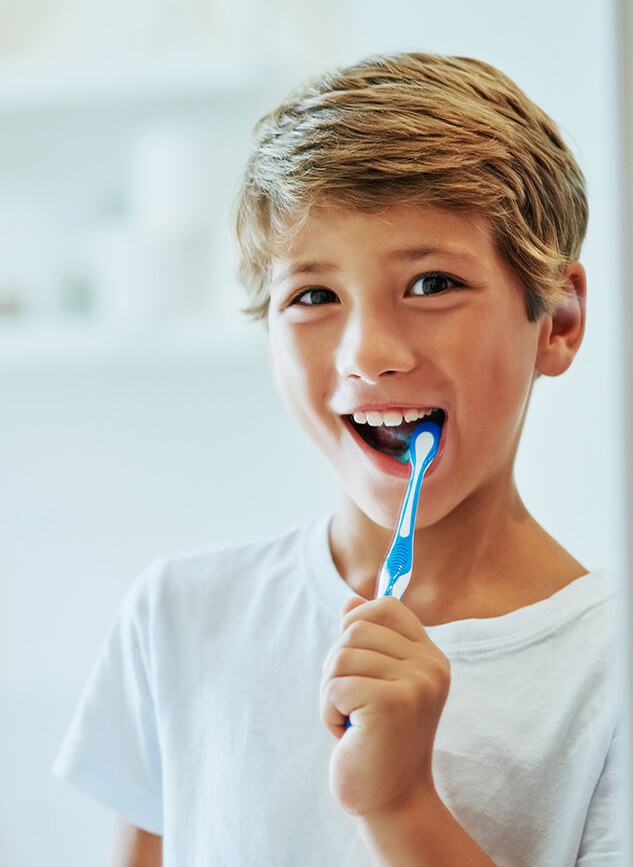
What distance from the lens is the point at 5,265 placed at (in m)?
0.86

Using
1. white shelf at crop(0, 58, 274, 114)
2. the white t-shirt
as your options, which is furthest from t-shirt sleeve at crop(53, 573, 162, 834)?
white shelf at crop(0, 58, 274, 114)

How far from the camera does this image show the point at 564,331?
43cm

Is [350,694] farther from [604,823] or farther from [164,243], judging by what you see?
[164,243]

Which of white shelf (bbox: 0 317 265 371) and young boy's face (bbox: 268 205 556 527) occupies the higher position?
white shelf (bbox: 0 317 265 371)

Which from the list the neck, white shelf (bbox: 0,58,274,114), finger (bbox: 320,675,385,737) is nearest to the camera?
finger (bbox: 320,675,385,737)

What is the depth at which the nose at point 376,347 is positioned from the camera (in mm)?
375

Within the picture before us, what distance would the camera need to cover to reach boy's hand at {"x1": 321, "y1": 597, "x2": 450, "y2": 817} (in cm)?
33

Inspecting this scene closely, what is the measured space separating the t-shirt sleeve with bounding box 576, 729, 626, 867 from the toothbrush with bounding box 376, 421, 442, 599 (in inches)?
4.4

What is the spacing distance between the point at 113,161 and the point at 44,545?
361 millimetres

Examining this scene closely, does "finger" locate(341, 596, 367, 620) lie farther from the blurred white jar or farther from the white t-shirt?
the blurred white jar

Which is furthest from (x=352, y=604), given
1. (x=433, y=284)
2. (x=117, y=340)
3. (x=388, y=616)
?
(x=117, y=340)

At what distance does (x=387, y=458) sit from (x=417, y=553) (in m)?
0.07

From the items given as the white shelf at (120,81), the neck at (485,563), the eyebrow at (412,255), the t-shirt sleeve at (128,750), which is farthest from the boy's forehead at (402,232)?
the white shelf at (120,81)

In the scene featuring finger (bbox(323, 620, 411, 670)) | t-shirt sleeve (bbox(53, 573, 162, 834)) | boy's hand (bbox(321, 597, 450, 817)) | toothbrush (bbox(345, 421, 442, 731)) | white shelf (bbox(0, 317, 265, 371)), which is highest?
white shelf (bbox(0, 317, 265, 371))
